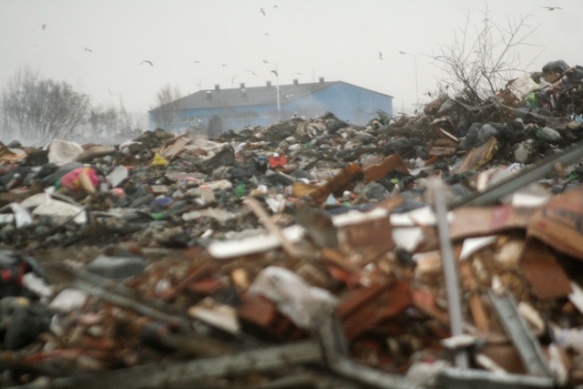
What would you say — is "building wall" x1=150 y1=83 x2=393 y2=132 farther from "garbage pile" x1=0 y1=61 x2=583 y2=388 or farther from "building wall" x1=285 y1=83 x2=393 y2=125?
"garbage pile" x1=0 y1=61 x2=583 y2=388

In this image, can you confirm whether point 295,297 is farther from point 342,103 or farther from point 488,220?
point 342,103

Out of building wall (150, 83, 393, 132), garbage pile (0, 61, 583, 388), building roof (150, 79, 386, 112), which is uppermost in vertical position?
building roof (150, 79, 386, 112)

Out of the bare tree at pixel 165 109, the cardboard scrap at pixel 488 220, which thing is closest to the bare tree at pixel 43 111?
the bare tree at pixel 165 109

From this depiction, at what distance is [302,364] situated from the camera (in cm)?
182

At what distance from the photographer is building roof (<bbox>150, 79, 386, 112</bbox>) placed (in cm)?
4594

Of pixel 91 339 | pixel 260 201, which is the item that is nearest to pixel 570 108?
pixel 260 201

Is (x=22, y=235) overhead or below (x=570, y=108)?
below

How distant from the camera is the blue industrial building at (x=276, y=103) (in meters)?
43.4

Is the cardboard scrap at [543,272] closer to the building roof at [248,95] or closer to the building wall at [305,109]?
the building wall at [305,109]

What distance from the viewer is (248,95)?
47844 mm

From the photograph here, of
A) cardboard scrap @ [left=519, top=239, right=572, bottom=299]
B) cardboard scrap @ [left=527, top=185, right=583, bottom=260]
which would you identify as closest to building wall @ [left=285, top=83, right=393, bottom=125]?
cardboard scrap @ [left=527, top=185, right=583, bottom=260]

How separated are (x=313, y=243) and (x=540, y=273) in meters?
1.00

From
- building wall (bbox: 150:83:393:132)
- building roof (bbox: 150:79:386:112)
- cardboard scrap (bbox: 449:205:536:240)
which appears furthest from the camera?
building roof (bbox: 150:79:386:112)

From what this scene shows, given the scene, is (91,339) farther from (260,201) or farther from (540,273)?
(260,201)
